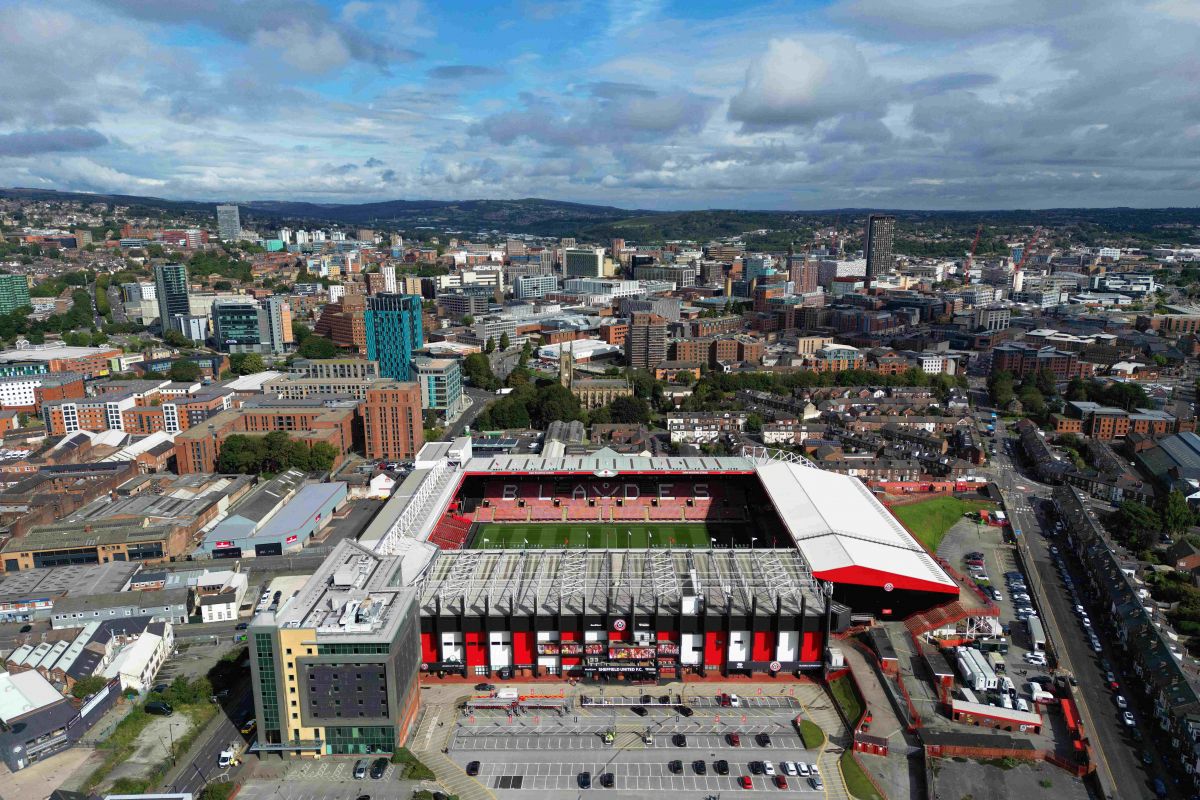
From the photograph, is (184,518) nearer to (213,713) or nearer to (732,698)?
(213,713)

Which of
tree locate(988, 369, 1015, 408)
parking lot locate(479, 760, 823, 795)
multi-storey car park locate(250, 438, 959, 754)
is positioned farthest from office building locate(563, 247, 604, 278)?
parking lot locate(479, 760, 823, 795)

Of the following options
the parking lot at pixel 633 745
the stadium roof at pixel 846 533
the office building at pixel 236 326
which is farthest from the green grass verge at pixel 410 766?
the office building at pixel 236 326

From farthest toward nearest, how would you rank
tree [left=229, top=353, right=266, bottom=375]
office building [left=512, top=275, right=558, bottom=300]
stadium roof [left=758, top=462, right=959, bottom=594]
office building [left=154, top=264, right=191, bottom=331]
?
1. office building [left=512, top=275, right=558, bottom=300]
2. office building [left=154, top=264, right=191, bottom=331]
3. tree [left=229, top=353, right=266, bottom=375]
4. stadium roof [left=758, top=462, right=959, bottom=594]

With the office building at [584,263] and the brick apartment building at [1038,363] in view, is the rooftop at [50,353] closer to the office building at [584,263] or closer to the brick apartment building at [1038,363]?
the brick apartment building at [1038,363]

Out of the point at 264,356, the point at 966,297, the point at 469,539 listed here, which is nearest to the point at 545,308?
the point at 264,356

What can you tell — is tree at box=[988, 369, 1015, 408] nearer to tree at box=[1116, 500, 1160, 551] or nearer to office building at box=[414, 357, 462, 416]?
tree at box=[1116, 500, 1160, 551]

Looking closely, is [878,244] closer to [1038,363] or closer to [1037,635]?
[1038,363]

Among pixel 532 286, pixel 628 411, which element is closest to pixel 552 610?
pixel 628 411
